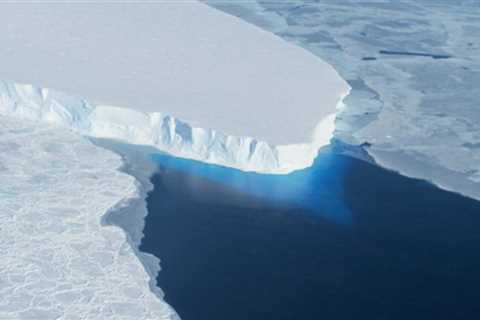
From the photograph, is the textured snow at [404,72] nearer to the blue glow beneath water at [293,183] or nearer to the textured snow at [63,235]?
the blue glow beneath water at [293,183]

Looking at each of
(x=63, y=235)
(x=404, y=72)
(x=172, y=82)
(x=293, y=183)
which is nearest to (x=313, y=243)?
(x=293, y=183)

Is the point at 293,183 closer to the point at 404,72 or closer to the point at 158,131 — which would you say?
the point at 158,131

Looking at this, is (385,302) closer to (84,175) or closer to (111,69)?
(84,175)

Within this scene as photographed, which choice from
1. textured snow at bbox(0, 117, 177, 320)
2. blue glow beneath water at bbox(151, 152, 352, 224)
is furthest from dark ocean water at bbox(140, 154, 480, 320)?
textured snow at bbox(0, 117, 177, 320)

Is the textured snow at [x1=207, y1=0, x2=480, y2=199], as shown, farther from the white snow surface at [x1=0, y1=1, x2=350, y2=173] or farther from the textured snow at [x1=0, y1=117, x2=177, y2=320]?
the textured snow at [x1=0, y1=117, x2=177, y2=320]

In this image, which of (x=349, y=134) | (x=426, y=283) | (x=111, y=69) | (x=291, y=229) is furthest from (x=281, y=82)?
(x=426, y=283)

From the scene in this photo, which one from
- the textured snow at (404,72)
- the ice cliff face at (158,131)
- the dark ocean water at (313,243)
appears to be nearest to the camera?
the dark ocean water at (313,243)

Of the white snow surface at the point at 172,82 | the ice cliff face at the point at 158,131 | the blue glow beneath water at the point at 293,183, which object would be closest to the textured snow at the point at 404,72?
the white snow surface at the point at 172,82
